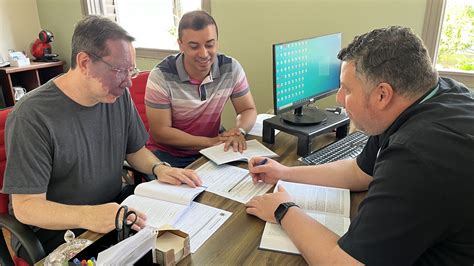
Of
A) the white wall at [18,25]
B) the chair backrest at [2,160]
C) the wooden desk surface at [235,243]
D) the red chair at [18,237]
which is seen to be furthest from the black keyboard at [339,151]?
the white wall at [18,25]

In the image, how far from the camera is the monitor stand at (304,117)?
1.65 metres

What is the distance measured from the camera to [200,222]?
42.8 inches

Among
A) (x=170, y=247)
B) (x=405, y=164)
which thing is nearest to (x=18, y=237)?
(x=170, y=247)

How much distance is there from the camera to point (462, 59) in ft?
7.41

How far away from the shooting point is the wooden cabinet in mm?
3172

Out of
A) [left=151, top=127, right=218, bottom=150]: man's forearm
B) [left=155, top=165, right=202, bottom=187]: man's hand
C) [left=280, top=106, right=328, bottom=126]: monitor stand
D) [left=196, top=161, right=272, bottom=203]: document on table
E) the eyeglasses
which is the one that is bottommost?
[left=151, top=127, right=218, bottom=150]: man's forearm

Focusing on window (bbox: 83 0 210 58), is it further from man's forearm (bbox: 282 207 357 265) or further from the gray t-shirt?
man's forearm (bbox: 282 207 357 265)

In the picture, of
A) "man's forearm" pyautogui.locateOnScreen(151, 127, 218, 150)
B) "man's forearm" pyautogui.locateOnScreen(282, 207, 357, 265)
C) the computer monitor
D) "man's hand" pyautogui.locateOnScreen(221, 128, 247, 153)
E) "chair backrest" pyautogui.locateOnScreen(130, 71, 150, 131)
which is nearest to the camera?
"man's forearm" pyautogui.locateOnScreen(282, 207, 357, 265)

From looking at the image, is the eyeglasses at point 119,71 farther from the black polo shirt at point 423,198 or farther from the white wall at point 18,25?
the white wall at point 18,25

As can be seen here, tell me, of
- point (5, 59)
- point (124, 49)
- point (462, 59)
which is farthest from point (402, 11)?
point (5, 59)

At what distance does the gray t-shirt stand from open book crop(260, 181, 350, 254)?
0.70 metres

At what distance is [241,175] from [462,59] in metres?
1.76

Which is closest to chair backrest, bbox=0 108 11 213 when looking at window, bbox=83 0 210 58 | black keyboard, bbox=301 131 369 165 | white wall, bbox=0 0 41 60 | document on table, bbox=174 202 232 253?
document on table, bbox=174 202 232 253

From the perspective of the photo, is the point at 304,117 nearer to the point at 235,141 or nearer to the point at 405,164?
the point at 235,141
